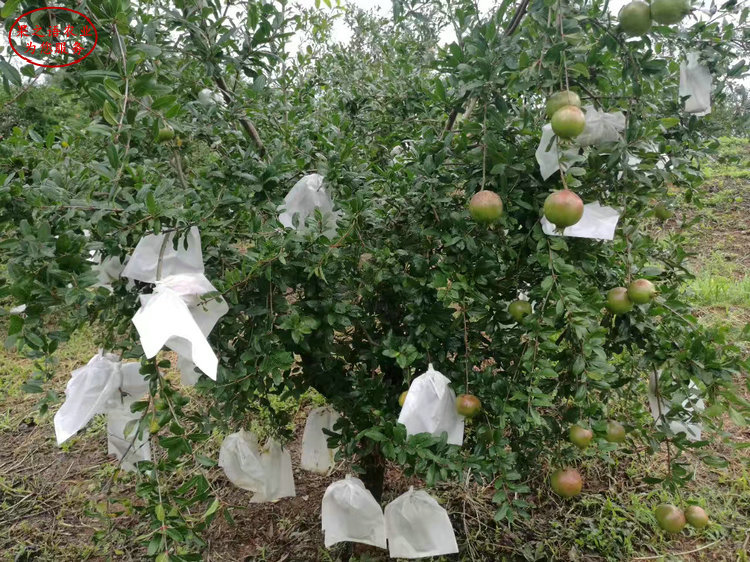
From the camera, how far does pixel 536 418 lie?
1.32m

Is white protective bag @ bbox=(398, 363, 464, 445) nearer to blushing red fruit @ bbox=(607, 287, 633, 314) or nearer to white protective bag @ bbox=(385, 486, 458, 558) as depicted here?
white protective bag @ bbox=(385, 486, 458, 558)

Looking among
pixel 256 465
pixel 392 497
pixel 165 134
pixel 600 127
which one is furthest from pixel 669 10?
pixel 392 497

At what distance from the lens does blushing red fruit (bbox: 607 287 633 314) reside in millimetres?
1384

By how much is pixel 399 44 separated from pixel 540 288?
4.79 ft

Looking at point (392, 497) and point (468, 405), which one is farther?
point (392, 497)

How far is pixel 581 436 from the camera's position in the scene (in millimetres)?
1352

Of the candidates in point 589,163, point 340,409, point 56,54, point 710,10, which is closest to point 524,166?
point 589,163

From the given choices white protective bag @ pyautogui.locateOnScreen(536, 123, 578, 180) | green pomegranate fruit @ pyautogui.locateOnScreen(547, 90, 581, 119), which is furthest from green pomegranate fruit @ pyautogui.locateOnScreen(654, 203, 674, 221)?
green pomegranate fruit @ pyautogui.locateOnScreen(547, 90, 581, 119)

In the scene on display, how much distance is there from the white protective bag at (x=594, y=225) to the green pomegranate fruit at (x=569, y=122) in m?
0.24

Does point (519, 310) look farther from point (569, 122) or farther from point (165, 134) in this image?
point (165, 134)

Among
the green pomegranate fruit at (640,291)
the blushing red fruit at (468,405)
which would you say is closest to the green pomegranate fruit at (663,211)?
the green pomegranate fruit at (640,291)

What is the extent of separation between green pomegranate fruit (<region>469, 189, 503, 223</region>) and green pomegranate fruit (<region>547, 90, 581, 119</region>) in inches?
8.5

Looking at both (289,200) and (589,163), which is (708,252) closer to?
(589,163)

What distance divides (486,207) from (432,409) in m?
0.54
